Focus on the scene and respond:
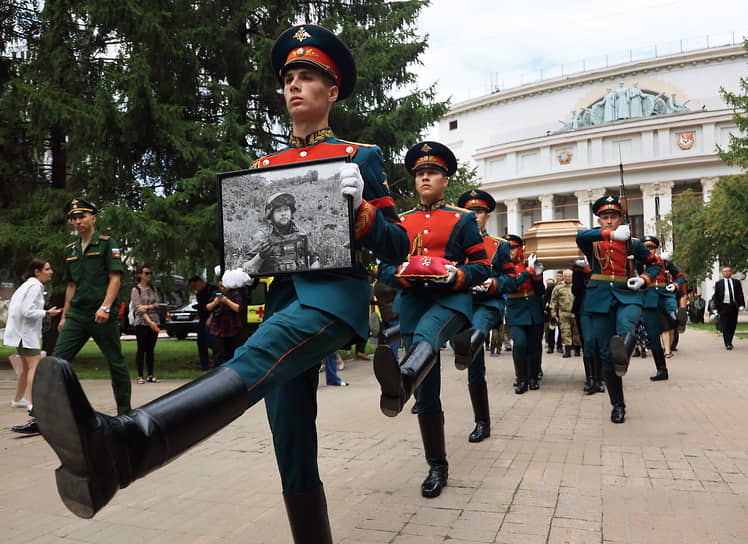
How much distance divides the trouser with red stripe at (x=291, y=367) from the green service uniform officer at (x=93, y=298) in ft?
14.1

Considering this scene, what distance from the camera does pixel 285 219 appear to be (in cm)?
234

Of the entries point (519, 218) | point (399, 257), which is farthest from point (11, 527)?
point (519, 218)

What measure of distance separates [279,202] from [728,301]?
17.5m

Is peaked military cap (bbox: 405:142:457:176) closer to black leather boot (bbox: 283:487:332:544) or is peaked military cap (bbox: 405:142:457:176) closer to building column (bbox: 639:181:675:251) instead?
black leather boot (bbox: 283:487:332:544)

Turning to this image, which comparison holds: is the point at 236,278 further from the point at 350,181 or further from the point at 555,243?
the point at 555,243

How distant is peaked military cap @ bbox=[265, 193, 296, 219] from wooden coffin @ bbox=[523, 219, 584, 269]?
10301mm

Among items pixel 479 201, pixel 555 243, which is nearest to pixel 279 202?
pixel 479 201

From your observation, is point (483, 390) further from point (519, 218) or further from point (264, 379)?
point (519, 218)

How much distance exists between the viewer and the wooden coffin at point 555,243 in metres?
12.3

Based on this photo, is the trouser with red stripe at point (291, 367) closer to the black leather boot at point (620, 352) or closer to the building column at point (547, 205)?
the black leather boot at point (620, 352)

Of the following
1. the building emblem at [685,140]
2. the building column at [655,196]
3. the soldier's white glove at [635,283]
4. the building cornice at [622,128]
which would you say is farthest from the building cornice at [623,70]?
the soldier's white glove at [635,283]

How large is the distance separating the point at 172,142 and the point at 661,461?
31.9 feet

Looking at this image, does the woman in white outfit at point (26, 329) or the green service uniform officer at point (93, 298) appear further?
the woman in white outfit at point (26, 329)

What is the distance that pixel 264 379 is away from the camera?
6.64 feet
